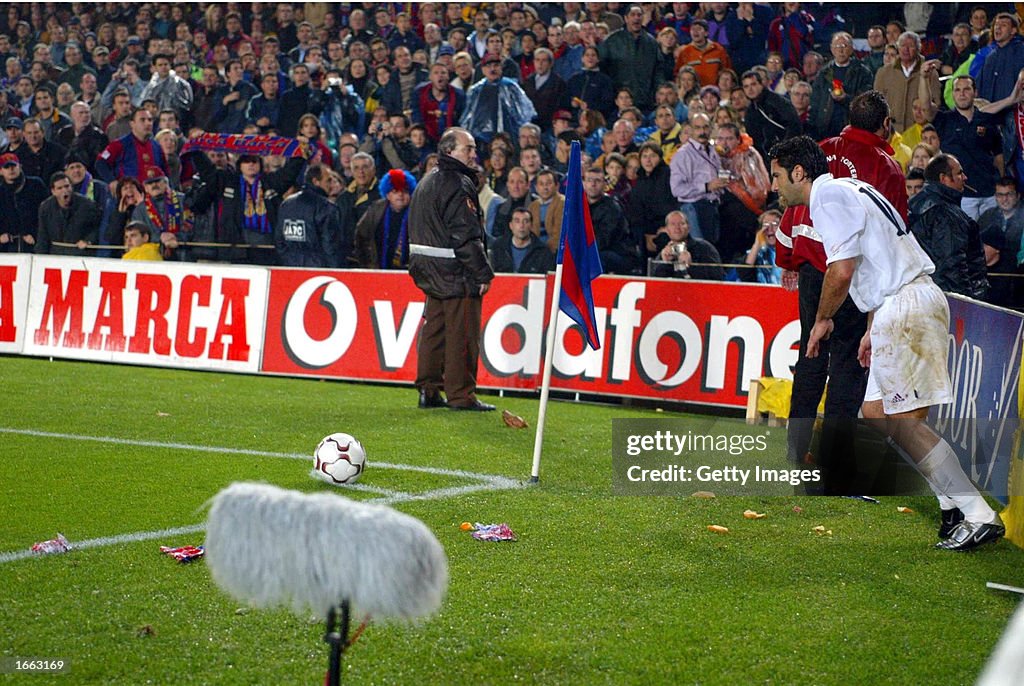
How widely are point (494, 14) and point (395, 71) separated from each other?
2046 mm

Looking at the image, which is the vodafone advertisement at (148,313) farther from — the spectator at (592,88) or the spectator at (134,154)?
the spectator at (592,88)

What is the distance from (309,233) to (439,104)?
3.19m

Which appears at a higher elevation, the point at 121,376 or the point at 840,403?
the point at 840,403

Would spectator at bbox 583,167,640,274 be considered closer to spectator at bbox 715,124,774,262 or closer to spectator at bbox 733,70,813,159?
spectator at bbox 715,124,774,262

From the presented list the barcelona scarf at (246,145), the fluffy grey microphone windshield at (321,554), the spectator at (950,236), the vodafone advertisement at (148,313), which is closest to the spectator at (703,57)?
the barcelona scarf at (246,145)

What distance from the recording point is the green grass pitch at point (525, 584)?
411 centimetres

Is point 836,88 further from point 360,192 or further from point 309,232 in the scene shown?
point 309,232

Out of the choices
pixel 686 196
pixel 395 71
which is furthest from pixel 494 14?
pixel 686 196

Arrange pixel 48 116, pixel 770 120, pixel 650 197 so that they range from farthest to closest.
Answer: pixel 48 116, pixel 770 120, pixel 650 197

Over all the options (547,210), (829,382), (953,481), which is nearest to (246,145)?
(547,210)

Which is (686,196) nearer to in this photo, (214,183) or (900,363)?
(214,183)

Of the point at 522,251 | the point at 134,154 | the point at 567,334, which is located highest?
the point at 134,154

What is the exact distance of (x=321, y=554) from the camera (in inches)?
115

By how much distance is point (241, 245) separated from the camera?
1556 centimetres
